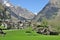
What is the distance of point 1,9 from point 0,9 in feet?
4.79

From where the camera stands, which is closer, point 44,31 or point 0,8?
point 44,31

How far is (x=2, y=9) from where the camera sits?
152000mm

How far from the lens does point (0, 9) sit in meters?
149

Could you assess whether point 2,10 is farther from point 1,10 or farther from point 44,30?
point 44,30

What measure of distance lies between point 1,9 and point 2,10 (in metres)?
2.35

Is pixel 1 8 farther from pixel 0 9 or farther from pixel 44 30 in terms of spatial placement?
pixel 44 30

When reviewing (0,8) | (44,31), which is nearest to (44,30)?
(44,31)

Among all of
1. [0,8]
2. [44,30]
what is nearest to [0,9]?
[0,8]

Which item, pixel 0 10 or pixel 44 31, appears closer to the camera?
pixel 44 31

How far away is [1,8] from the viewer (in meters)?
151

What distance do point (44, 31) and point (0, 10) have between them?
95.9m

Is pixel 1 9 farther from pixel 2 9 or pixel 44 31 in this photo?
pixel 44 31

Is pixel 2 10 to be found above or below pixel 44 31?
above

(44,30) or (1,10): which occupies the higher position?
(1,10)
